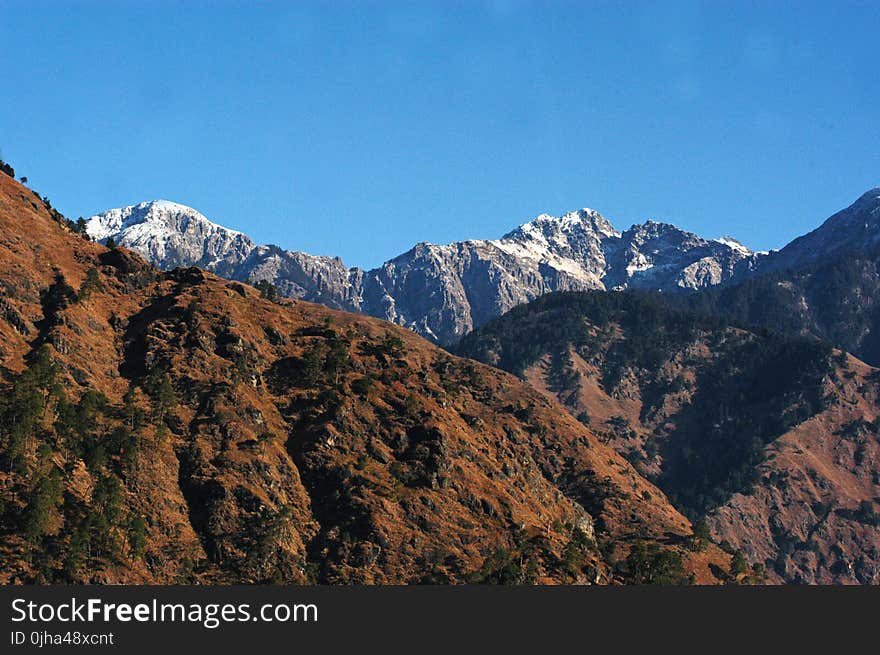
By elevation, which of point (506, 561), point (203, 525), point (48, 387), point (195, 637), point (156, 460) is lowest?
point (195, 637)

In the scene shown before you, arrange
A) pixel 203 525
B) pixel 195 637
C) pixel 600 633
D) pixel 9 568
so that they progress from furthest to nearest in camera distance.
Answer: pixel 203 525 < pixel 9 568 < pixel 600 633 < pixel 195 637

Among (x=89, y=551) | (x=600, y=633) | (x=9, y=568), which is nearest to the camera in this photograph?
(x=600, y=633)

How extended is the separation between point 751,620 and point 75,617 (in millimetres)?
66415

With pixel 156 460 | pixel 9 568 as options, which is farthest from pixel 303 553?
pixel 9 568

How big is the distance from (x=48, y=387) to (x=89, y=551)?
4045cm

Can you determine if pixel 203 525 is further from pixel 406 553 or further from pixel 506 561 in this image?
pixel 506 561

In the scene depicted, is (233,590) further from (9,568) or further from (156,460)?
(156,460)

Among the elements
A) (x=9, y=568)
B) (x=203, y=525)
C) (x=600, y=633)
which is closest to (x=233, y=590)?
(x=600, y=633)

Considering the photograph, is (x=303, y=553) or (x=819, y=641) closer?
(x=819, y=641)

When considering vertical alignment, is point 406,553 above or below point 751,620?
above

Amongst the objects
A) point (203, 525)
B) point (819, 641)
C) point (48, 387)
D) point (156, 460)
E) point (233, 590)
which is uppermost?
point (48, 387)

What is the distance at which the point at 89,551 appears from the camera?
16575cm

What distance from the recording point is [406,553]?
198 m

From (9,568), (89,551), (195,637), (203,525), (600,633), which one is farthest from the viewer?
(203,525)
